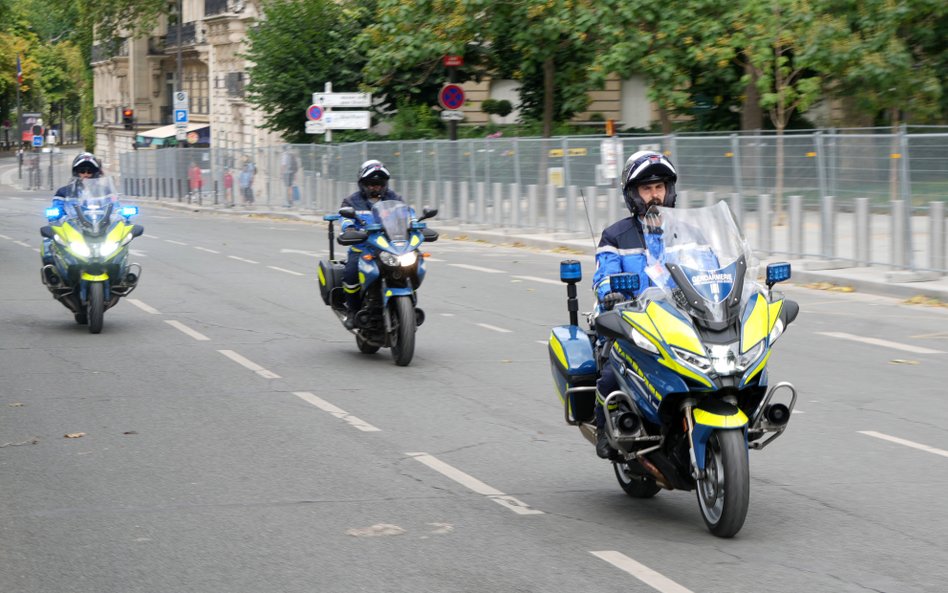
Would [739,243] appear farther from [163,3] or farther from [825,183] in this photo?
[163,3]

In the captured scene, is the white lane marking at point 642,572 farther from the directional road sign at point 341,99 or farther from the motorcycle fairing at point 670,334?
the directional road sign at point 341,99

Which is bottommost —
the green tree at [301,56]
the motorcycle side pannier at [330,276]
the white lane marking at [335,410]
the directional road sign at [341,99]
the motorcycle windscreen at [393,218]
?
the white lane marking at [335,410]

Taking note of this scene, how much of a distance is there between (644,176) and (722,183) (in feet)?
51.4

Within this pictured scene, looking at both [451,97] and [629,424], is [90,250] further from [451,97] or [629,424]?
[451,97]

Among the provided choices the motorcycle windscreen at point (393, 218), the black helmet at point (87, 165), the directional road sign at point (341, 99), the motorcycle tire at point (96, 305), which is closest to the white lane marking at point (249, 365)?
the motorcycle windscreen at point (393, 218)

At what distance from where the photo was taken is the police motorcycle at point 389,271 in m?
11.7

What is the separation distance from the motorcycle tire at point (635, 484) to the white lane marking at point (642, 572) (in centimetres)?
87

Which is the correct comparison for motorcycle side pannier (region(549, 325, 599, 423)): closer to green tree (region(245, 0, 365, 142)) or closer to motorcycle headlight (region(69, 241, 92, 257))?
motorcycle headlight (region(69, 241, 92, 257))

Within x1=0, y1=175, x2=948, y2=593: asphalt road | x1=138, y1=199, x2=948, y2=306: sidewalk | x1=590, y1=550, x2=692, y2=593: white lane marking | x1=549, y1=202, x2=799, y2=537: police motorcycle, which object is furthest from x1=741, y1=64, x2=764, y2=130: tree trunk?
x1=590, y1=550, x2=692, y2=593: white lane marking

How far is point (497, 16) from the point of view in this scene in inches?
1389

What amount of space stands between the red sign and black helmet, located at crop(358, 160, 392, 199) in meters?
21.1

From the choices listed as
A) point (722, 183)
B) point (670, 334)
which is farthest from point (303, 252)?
point (670, 334)

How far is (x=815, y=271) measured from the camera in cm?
1903

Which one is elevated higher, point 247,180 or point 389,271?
point 247,180
